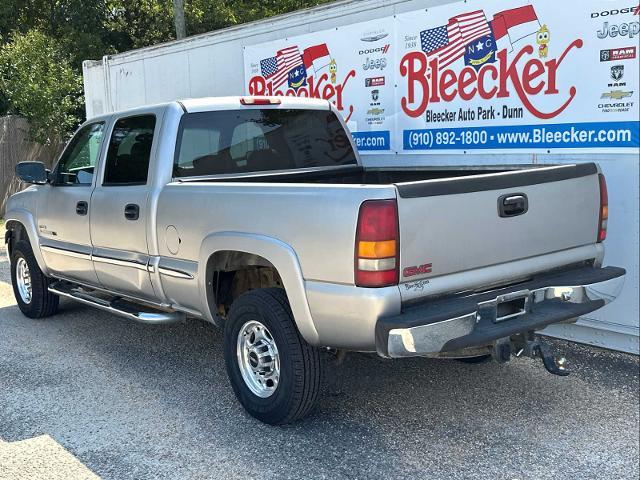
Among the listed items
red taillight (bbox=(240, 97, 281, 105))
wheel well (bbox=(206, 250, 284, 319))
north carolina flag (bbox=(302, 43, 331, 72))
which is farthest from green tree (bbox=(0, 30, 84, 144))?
wheel well (bbox=(206, 250, 284, 319))

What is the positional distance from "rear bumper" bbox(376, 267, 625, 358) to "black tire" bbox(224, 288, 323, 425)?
61 centimetres

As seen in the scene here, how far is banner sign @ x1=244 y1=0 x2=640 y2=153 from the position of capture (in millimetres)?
5027

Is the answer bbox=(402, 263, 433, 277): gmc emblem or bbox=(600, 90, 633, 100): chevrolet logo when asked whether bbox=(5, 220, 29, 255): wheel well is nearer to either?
bbox=(402, 263, 433, 277): gmc emblem

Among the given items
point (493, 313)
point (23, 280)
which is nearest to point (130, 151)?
point (23, 280)

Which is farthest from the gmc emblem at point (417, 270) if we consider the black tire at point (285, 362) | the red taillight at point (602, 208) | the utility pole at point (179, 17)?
the utility pole at point (179, 17)

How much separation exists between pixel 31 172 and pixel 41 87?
34.9ft

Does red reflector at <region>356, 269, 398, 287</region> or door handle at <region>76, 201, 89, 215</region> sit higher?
door handle at <region>76, 201, 89, 215</region>

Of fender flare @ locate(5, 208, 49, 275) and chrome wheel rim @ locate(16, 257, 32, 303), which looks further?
chrome wheel rim @ locate(16, 257, 32, 303)

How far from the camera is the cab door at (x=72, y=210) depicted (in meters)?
5.43

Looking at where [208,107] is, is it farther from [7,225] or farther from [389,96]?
[7,225]

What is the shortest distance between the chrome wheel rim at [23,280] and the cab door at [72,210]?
0.72 meters

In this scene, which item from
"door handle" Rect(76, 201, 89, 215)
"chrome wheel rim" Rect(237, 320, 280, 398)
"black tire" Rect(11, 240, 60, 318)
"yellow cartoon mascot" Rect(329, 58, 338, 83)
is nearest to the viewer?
"chrome wheel rim" Rect(237, 320, 280, 398)

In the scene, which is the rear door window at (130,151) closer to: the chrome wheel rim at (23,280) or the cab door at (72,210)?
the cab door at (72,210)

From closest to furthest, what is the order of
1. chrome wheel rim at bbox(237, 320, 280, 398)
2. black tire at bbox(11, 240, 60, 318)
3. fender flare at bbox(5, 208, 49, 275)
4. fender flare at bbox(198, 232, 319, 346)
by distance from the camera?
fender flare at bbox(198, 232, 319, 346)
chrome wheel rim at bbox(237, 320, 280, 398)
fender flare at bbox(5, 208, 49, 275)
black tire at bbox(11, 240, 60, 318)
